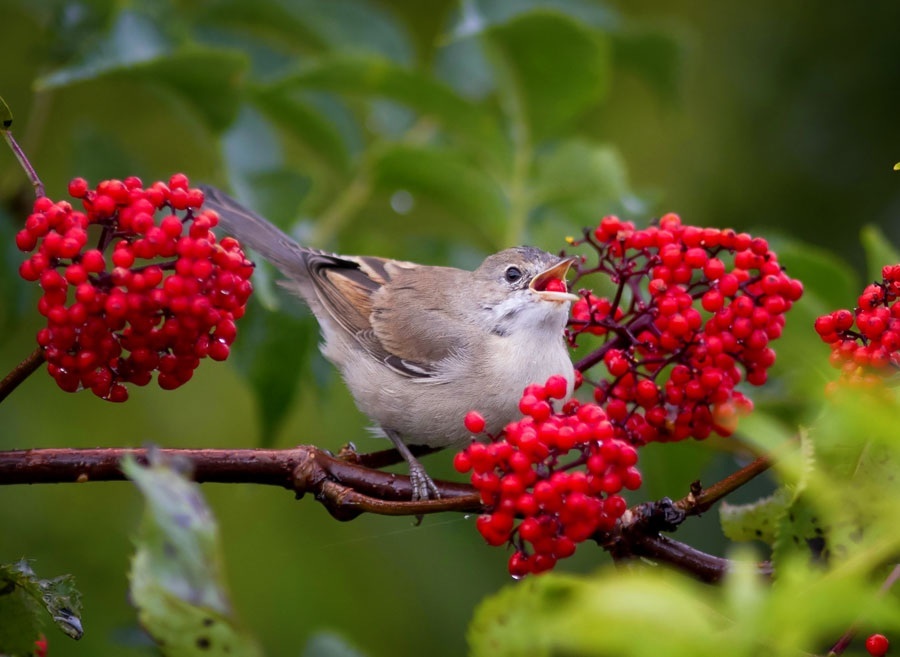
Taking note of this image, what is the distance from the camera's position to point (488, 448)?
2.30m

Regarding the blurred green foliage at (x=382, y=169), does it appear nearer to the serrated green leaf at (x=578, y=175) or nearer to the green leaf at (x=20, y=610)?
the serrated green leaf at (x=578, y=175)

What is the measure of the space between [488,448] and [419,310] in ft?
6.66

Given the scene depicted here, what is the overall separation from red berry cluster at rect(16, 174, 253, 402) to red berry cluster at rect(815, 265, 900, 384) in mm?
1469

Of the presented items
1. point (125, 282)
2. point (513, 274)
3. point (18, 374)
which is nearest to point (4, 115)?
point (125, 282)

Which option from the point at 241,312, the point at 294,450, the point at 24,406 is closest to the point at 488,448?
the point at 294,450

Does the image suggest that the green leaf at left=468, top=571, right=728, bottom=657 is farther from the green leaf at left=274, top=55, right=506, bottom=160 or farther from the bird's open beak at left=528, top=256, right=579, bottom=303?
the green leaf at left=274, top=55, right=506, bottom=160

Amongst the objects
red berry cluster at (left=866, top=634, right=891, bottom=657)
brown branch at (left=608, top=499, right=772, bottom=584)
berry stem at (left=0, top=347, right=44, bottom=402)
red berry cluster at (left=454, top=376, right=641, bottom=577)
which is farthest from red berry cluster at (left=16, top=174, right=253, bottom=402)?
red berry cluster at (left=866, top=634, right=891, bottom=657)

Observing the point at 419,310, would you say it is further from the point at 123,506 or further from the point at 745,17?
the point at 745,17

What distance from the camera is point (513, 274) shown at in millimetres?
4062

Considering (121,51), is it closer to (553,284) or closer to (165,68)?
(165,68)

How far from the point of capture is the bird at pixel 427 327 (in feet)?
11.9

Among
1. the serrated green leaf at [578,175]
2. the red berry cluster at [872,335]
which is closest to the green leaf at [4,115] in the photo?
the red berry cluster at [872,335]

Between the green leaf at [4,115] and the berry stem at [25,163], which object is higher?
the green leaf at [4,115]

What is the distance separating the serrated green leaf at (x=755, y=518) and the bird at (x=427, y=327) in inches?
28.9
